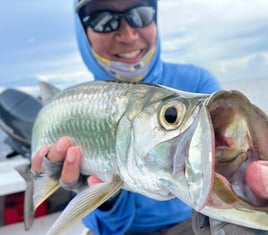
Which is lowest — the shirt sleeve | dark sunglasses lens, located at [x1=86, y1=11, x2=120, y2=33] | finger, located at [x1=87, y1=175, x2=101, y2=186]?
the shirt sleeve

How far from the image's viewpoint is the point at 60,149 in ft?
4.50

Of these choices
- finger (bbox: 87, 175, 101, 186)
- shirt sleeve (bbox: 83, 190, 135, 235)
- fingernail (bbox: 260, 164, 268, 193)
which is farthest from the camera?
shirt sleeve (bbox: 83, 190, 135, 235)

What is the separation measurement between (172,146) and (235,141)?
115 mm

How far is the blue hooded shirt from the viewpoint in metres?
1.64

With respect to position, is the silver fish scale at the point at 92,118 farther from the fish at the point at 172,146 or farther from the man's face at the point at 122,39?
the man's face at the point at 122,39

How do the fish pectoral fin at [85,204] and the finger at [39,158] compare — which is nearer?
the fish pectoral fin at [85,204]

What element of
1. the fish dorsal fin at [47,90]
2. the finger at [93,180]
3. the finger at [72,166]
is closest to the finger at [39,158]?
the finger at [72,166]

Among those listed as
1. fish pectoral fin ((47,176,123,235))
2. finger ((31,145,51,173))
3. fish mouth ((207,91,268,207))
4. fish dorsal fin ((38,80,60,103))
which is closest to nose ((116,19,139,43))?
fish dorsal fin ((38,80,60,103))

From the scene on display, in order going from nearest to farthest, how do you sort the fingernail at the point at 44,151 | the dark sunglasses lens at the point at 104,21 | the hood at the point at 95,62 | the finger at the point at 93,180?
the finger at the point at 93,180 < the fingernail at the point at 44,151 < the dark sunglasses lens at the point at 104,21 < the hood at the point at 95,62

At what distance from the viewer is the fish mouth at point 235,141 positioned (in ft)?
2.80

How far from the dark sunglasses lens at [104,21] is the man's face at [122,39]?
0.01 meters

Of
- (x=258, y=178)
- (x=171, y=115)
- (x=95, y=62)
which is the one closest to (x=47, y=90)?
(x=95, y=62)

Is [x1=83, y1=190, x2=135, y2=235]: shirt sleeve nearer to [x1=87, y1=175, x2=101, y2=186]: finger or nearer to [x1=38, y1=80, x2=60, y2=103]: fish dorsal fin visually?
[x1=87, y1=175, x2=101, y2=186]: finger

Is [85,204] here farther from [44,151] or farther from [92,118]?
[44,151]
